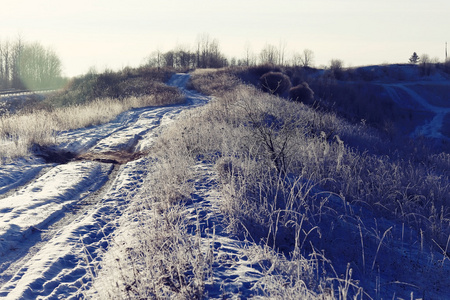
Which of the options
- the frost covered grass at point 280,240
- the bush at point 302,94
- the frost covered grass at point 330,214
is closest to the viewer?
the frost covered grass at point 280,240

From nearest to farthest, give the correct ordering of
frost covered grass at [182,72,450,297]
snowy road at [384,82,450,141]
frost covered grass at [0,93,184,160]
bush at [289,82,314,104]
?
frost covered grass at [182,72,450,297] < frost covered grass at [0,93,184,160] < bush at [289,82,314,104] < snowy road at [384,82,450,141]

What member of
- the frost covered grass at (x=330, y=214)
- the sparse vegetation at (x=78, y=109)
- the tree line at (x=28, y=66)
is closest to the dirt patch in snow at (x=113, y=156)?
the sparse vegetation at (x=78, y=109)

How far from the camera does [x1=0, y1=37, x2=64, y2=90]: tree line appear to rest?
199 ft

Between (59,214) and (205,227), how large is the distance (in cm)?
239

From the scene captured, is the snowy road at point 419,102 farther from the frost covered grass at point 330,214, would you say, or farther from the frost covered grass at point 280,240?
the frost covered grass at point 280,240

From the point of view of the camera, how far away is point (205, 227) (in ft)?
15.3

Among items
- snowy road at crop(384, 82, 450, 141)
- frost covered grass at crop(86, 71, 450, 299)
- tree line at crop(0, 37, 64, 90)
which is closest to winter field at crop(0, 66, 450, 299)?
frost covered grass at crop(86, 71, 450, 299)

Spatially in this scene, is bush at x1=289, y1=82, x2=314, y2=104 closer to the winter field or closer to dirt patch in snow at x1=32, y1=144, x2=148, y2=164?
the winter field

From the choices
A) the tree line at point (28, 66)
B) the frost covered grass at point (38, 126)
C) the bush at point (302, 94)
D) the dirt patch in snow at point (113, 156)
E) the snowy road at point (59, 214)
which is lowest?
the snowy road at point (59, 214)

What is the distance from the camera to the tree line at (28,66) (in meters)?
60.6

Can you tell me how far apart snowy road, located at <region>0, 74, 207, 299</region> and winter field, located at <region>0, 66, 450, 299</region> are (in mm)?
21

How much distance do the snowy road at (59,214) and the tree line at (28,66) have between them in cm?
5755

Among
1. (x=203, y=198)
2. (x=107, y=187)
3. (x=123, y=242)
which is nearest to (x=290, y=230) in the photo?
(x=203, y=198)

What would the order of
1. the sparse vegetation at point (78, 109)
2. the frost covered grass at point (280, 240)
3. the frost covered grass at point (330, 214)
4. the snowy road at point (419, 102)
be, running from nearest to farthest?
the frost covered grass at point (280, 240) → the frost covered grass at point (330, 214) → the sparse vegetation at point (78, 109) → the snowy road at point (419, 102)
